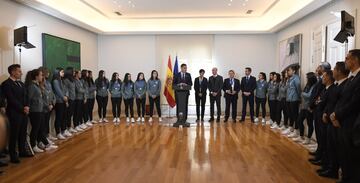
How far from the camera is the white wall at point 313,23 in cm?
640

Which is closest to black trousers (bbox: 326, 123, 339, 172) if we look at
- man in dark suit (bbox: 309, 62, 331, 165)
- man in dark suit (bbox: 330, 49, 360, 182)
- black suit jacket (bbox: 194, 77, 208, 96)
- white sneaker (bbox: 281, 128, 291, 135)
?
man in dark suit (bbox: 330, 49, 360, 182)

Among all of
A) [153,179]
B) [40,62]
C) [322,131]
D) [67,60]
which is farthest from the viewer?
[67,60]

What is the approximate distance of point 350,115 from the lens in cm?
398

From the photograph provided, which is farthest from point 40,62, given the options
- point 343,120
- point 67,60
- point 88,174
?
point 343,120

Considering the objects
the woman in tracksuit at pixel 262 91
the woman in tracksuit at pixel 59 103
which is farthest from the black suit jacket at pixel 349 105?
the woman in tracksuit at pixel 262 91

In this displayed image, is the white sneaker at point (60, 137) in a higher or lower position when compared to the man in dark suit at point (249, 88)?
lower

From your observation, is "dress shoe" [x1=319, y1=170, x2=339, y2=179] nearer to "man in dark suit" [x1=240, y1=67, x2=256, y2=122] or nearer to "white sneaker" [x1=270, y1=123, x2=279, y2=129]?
"white sneaker" [x1=270, y1=123, x2=279, y2=129]

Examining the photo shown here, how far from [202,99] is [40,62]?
4.97 m

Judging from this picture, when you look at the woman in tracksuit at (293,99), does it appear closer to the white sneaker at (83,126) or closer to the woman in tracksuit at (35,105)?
the white sneaker at (83,126)

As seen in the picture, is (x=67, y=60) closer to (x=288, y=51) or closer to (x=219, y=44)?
(x=219, y=44)

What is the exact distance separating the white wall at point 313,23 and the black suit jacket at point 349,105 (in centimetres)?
244

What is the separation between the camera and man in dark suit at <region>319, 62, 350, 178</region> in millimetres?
4570

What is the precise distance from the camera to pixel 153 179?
479 cm

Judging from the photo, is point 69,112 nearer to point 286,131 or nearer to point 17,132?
point 17,132
